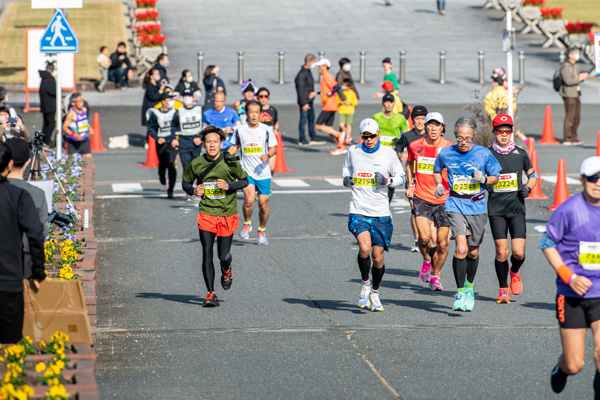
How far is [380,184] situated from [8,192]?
4404 mm

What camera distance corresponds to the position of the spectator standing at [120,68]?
1280 inches

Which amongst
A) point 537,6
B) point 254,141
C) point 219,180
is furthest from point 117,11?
point 219,180

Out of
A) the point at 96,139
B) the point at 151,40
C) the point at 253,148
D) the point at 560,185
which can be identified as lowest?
the point at 560,185

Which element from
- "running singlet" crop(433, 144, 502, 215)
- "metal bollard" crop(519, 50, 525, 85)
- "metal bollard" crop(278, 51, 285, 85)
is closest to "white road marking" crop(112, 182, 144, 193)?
"running singlet" crop(433, 144, 502, 215)

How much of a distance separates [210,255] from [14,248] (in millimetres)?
3908

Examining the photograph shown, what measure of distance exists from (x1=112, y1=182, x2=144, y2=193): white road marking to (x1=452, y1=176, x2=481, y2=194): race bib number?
10.1 meters

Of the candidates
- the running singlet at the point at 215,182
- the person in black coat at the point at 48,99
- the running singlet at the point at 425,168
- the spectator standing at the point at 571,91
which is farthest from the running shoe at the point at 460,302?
the person in black coat at the point at 48,99

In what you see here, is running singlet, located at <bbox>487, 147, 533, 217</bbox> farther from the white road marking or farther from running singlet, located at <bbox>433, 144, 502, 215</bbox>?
the white road marking

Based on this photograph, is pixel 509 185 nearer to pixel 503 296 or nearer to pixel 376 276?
pixel 503 296

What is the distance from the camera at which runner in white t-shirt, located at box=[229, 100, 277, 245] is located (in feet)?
46.9

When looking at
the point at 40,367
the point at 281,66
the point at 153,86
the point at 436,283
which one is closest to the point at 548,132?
the point at 153,86

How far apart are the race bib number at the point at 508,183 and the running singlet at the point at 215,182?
8.61ft

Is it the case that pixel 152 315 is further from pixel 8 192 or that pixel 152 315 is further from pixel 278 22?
pixel 278 22

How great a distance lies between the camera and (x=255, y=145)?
1434 centimetres
